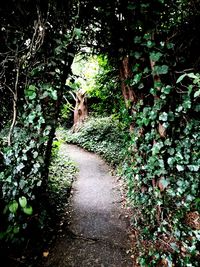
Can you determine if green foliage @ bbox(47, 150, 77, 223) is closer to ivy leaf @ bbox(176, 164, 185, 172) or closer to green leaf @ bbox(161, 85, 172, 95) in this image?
ivy leaf @ bbox(176, 164, 185, 172)

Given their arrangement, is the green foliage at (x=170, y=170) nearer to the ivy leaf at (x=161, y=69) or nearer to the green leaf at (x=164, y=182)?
the green leaf at (x=164, y=182)

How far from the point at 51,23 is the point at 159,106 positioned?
77.5 inches

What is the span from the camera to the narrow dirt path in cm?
341

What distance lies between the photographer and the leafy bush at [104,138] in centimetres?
848

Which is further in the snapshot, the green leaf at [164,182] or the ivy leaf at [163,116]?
the green leaf at [164,182]

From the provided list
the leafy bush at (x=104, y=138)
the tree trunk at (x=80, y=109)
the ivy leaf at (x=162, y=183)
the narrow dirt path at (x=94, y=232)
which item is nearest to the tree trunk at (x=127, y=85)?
the ivy leaf at (x=162, y=183)

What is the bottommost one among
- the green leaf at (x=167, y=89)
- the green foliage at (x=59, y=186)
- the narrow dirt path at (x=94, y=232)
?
the narrow dirt path at (x=94, y=232)

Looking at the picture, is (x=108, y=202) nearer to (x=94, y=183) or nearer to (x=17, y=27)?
(x=94, y=183)

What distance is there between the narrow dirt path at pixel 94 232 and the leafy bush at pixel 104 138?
2.01 meters

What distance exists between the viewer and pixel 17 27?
3.07m

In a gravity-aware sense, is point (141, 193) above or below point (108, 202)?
above

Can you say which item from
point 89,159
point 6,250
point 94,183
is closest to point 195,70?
point 6,250

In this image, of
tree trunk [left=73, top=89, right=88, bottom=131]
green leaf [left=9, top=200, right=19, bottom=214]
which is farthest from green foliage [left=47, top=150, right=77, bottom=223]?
tree trunk [left=73, top=89, right=88, bottom=131]

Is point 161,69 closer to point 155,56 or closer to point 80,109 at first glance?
point 155,56
